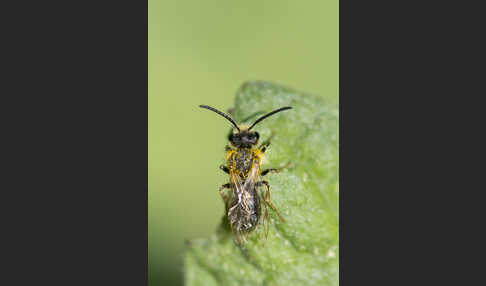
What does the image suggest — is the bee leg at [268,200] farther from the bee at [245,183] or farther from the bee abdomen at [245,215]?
the bee abdomen at [245,215]

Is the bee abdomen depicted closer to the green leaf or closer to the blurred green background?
the green leaf

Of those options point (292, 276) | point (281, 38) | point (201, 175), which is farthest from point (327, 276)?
point (281, 38)

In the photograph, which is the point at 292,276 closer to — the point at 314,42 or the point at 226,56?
the point at 226,56

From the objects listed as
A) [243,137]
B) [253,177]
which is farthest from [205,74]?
[253,177]

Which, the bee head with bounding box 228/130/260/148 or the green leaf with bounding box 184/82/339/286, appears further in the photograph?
the bee head with bounding box 228/130/260/148

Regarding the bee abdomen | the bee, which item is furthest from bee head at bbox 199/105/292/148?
the bee abdomen

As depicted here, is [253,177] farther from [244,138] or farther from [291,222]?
[291,222]
